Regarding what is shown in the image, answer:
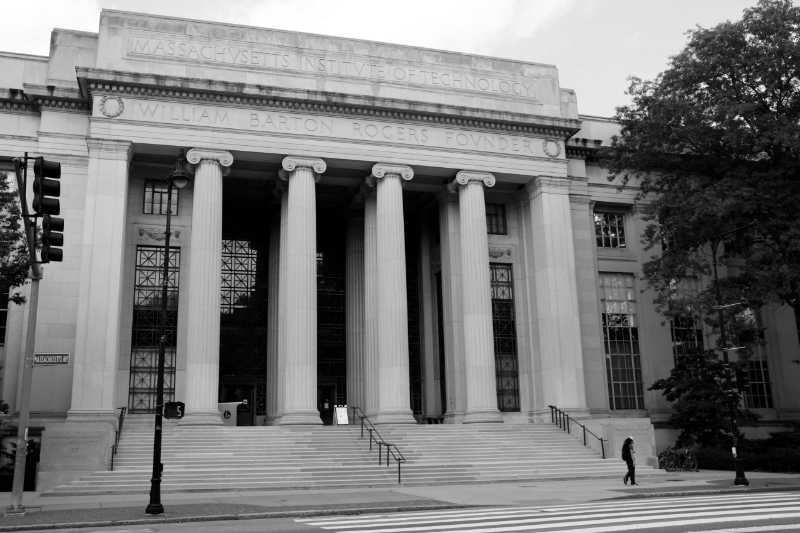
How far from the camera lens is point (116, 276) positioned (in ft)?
100

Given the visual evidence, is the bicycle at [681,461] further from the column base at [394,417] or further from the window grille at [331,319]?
the window grille at [331,319]

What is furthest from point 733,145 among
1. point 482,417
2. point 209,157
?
point 209,157

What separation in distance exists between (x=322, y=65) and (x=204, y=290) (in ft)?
39.0

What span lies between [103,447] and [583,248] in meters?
24.6

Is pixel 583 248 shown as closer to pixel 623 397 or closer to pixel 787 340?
pixel 623 397

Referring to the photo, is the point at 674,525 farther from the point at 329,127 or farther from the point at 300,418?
the point at 329,127

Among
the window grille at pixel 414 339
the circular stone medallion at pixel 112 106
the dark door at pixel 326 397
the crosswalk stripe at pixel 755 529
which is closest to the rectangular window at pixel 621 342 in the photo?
the window grille at pixel 414 339

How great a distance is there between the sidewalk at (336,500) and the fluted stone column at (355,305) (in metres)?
13.4

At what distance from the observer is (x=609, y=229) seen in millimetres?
41344

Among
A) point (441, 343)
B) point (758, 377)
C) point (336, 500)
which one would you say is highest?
point (441, 343)

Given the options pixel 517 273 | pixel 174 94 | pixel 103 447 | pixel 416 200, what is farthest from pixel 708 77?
pixel 103 447

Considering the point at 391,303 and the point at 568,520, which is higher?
the point at 391,303

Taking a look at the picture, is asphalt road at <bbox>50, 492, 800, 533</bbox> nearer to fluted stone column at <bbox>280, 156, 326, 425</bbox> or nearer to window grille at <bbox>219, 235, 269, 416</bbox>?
fluted stone column at <bbox>280, 156, 326, 425</bbox>

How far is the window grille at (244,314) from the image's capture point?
38.1 metres
